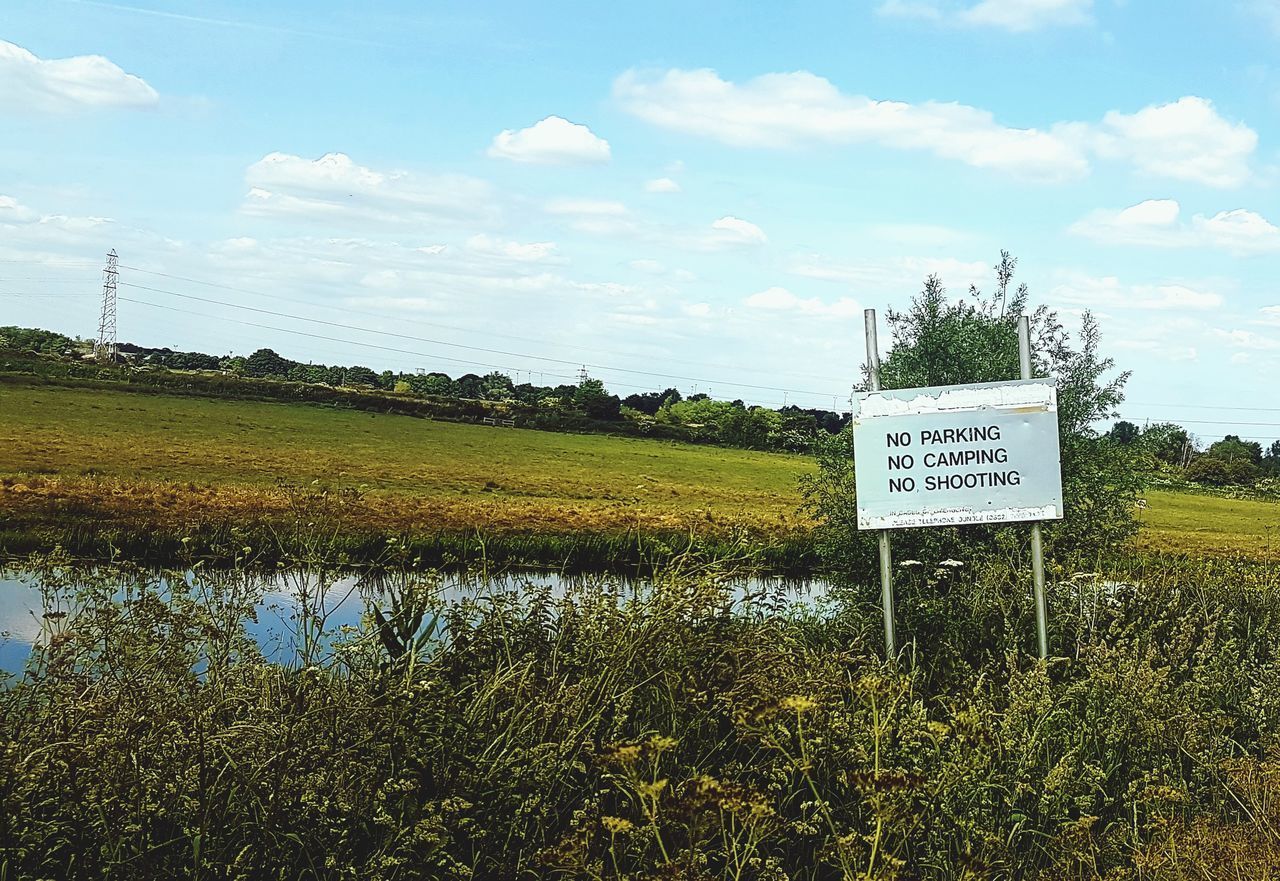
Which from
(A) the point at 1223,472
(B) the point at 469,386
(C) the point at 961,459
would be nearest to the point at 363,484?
(C) the point at 961,459

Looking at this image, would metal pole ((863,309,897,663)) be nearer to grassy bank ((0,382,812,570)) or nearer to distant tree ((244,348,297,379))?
grassy bank ((0,382,812,570))

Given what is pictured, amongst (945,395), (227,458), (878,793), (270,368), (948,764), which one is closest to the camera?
(878,793)

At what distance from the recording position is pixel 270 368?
9931 cm

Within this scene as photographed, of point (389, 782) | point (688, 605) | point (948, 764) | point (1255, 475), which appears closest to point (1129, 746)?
point (948, 764)

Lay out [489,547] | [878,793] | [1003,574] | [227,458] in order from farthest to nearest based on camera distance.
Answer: [227,458], [489,547], [1003,574], [878,793]

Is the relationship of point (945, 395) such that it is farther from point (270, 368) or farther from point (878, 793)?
point (270, 368)

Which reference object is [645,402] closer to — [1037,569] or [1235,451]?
[1235,451]

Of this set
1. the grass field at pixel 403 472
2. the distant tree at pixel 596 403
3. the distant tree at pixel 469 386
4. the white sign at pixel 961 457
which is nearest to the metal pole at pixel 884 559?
the white sign at pixel 961 457

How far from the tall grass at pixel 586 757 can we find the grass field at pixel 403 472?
11.1 m

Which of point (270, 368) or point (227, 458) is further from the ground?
point (270, 368)

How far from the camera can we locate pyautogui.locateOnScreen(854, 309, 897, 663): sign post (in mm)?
8141

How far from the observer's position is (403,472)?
38781 millimetres

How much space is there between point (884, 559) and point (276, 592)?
5.42m

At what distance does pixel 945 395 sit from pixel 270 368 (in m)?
97.3
